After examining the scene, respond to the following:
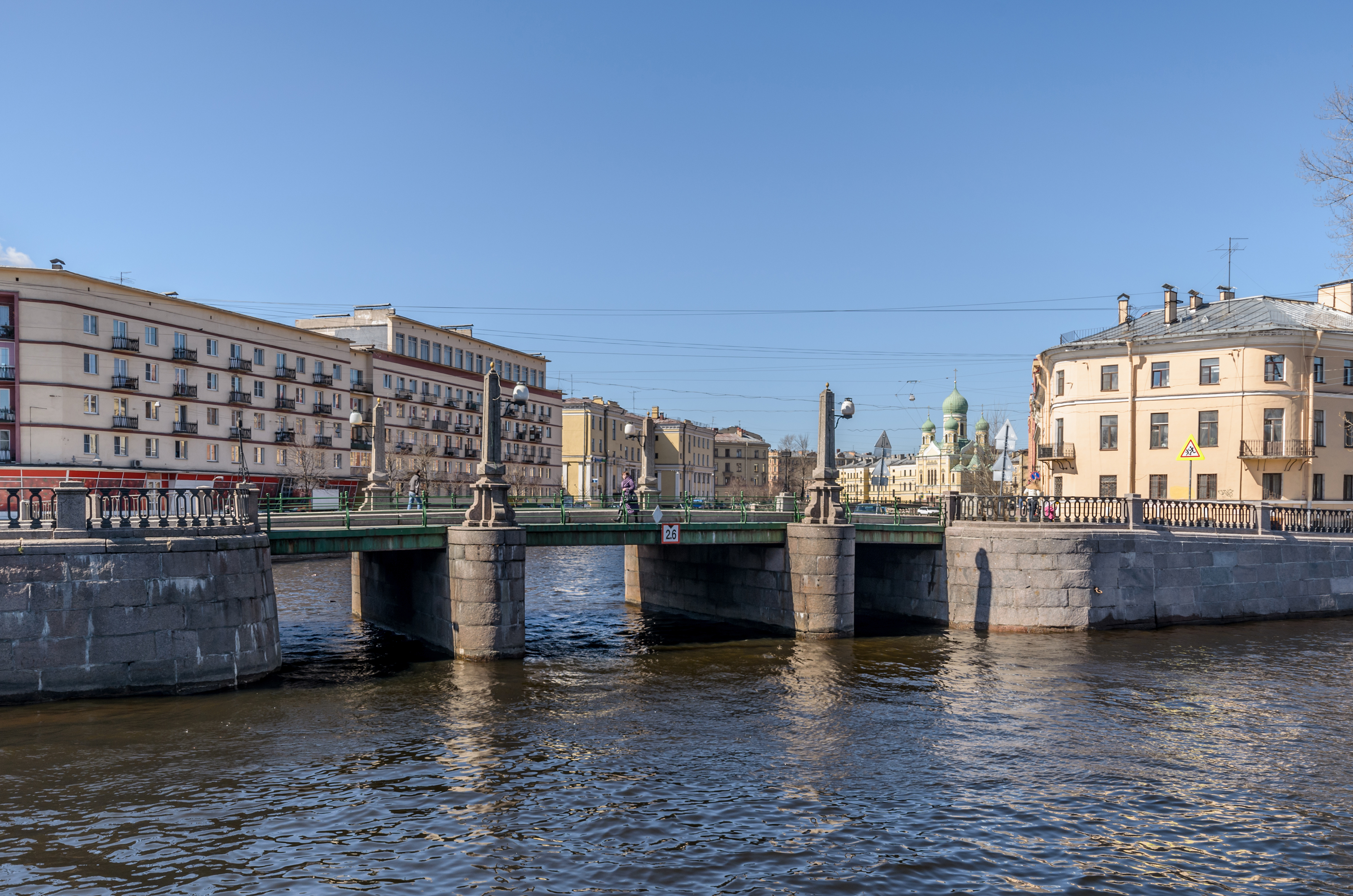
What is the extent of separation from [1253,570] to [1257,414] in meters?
14.1

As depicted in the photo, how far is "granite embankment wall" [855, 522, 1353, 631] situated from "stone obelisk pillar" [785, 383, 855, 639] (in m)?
4.47

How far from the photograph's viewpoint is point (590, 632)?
35.2m

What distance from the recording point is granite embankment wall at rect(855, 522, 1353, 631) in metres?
34.2

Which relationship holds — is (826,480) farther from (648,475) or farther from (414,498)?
(414,498)

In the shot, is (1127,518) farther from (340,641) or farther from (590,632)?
(340,641)

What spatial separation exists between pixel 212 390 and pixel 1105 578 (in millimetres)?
60600

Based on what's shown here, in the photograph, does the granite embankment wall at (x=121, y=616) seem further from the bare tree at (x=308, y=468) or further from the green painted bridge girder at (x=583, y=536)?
the bare tree at (x=308, y=468)

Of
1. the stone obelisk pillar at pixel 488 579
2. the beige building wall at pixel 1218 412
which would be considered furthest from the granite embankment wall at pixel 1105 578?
the stone obelisk pillar at pixel 488 579

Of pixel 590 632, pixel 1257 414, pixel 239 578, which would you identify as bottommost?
pixel 590 632

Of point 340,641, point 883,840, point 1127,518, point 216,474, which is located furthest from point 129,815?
point 216,474

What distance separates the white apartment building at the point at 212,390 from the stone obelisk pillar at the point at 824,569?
2228 centimetres

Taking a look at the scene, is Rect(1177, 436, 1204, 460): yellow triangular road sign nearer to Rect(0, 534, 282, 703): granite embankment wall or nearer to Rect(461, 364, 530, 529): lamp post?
Rect(461, 364, 530, 529): lamp post

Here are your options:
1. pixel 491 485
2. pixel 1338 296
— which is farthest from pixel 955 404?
pixel 491 485

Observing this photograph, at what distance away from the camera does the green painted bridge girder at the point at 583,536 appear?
27406mm
